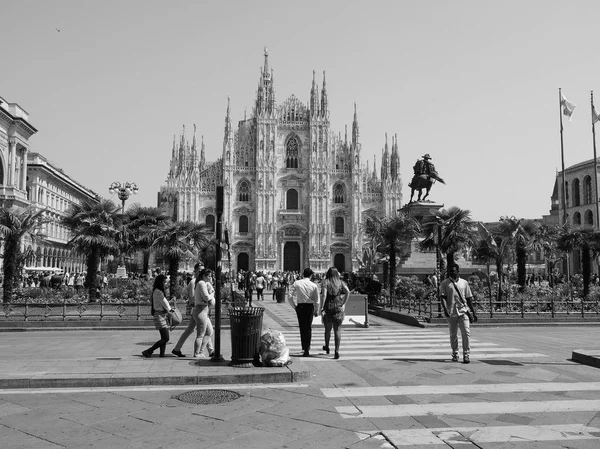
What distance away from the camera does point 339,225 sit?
220 feet

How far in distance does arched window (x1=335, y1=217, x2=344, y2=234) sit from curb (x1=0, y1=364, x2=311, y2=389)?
59.2 m

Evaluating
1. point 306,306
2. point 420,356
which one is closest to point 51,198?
point 306,306

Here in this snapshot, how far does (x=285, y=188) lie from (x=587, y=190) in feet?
105

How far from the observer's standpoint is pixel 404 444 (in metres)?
4.99

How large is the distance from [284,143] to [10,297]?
49445 mm

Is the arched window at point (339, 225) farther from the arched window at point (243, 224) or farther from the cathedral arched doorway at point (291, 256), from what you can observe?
the arched window at point (243, 224)

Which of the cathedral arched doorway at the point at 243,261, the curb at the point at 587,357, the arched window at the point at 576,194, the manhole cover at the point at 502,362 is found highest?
the arched window at the point at 576,194

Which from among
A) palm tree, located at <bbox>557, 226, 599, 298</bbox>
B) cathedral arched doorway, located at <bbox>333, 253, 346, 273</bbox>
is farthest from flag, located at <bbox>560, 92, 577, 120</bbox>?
cathedral arched doorway, located at <bbox>333, 253, 346, 273</bbox>

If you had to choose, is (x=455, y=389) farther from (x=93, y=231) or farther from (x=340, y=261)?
(x=340, y=261)

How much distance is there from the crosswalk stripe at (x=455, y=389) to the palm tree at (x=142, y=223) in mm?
21467

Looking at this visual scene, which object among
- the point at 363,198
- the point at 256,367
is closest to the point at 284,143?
the point at 363,198

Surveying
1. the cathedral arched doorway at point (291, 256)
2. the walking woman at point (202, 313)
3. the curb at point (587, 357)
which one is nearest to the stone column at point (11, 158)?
the cathedral arched doorway at point (291, 256)

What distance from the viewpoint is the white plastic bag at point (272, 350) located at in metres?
8.15

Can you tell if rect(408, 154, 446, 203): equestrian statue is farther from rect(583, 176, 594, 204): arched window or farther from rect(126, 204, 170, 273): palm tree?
rect(583, 176, 594, 204): arched window
